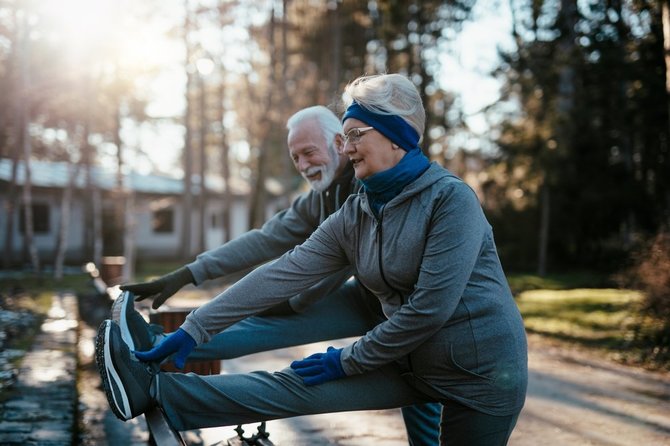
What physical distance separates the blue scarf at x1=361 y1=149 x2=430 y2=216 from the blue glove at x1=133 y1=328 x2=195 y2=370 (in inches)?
31.6

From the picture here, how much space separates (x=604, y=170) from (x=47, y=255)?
73.9ft

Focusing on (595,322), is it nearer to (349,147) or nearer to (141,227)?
(349,147)

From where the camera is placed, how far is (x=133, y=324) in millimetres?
2906

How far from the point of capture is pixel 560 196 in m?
26.5

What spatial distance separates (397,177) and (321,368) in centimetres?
71

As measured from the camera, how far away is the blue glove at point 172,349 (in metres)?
2.41

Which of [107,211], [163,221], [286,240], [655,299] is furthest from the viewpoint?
[163,221]

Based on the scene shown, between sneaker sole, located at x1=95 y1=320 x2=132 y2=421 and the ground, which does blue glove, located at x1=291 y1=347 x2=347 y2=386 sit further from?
the ground

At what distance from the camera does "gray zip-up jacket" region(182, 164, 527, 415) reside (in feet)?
7.41

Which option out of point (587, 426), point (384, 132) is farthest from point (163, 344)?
point (587, 426)

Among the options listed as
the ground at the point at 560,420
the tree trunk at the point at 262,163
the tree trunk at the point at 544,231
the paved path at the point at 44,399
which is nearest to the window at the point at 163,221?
the tree trunk at the point at 262,163

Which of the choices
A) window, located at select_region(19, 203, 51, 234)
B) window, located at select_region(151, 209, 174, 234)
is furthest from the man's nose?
window, located at select_region(151, 209, 174, 234)

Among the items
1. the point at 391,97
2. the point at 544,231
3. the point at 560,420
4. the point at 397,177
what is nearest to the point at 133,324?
the point at 397,177

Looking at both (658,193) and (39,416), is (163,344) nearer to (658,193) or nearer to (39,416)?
(39,416)
